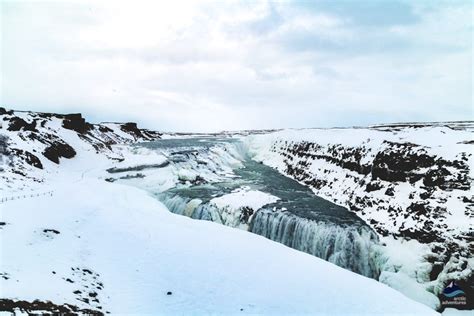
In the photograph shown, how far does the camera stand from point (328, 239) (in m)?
21.0

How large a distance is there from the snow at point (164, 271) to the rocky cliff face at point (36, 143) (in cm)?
1149

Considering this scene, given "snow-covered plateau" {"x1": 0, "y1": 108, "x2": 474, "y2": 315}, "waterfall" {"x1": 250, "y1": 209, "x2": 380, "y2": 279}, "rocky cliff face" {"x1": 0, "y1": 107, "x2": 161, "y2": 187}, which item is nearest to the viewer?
"snow-covered plateau" {"x1": 0, "y1": 108, "x2": 474, "y2": 315}

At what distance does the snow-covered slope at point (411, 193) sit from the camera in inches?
666

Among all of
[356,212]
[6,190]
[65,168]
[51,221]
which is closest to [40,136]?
[65,168]

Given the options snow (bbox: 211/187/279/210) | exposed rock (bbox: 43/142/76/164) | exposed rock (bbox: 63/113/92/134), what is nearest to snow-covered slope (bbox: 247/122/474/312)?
snow (bbox: 211/187/279/210)

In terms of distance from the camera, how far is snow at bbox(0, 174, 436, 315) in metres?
11.4

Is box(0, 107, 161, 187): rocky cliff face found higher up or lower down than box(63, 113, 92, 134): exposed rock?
lower down

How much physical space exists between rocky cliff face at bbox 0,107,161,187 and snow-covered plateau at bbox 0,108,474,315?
0.31m

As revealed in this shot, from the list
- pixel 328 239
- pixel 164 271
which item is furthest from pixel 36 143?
pixel 328 239

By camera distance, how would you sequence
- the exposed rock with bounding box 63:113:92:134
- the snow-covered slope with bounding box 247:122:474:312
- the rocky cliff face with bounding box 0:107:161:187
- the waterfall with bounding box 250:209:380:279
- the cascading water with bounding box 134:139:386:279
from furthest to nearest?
the exposed rock with bounding box 63:113:92:134 → the rocky cliff face with bounding box 0:107:161:187 → the cascading water with bounding box 134:139:386:279 → the waterfall with bounding box 250:209:380:279 → the snow-covered slope with bounding box 247:122:474:312

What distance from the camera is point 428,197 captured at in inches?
856

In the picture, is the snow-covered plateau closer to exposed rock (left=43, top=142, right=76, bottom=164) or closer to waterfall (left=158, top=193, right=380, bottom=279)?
waterfall (left=158, top=193, right=380, bottom=279)

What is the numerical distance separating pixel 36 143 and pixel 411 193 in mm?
Answer: 38577

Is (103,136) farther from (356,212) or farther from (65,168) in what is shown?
(356,212)
